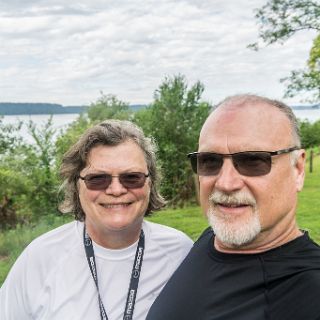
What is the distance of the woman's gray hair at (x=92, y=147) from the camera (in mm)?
3219

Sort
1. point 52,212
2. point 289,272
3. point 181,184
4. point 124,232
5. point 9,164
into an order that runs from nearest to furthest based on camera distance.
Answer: point 289,272
point 124,232
point 52,212
point 9,164
point 181,184

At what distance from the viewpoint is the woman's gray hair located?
3219 mm

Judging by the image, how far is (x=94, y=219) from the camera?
10.5 feet

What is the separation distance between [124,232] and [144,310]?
48 cm

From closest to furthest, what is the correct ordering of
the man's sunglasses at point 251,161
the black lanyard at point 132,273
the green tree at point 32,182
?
the man's sunglasses at point 251,161 → the black lanyard at point 132,273 → the green tree at point 32,182

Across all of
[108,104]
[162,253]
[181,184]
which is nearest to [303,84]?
[181,184]

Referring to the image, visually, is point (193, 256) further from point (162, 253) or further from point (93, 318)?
point (93, 318)

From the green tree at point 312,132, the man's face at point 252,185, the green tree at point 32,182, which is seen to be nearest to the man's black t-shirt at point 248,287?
the man's face at point 252,185

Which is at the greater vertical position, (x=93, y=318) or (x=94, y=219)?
(x=94, y=219)

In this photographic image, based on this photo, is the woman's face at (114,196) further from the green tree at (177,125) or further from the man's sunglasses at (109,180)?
the green tree at (177,125)

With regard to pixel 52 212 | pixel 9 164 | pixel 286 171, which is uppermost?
pixel 286 171

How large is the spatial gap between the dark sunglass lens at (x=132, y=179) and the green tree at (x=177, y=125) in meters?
14.3

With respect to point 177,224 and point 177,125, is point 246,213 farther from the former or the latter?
point 177,125

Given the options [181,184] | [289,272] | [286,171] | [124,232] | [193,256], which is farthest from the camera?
[181,184]
